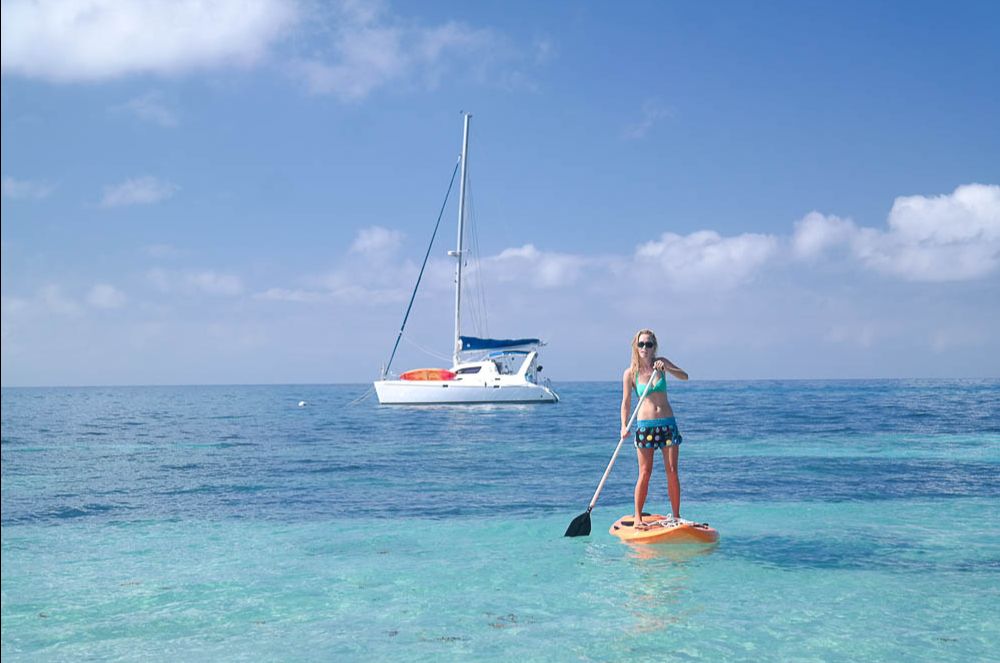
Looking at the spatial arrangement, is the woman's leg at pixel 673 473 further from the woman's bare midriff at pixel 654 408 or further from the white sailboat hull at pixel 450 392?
the white sailboat hull at pixel 450 392

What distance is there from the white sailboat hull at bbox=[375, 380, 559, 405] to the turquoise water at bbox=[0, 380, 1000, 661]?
34127 mm

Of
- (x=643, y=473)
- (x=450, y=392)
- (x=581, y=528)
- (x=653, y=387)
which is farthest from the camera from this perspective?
(x=450, y=392)

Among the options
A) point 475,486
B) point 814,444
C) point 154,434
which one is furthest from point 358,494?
point 154,434

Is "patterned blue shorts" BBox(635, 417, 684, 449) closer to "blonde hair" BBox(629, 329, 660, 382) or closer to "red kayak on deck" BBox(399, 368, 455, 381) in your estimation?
"blonde hair" BBox(629, 329, 660, 382)

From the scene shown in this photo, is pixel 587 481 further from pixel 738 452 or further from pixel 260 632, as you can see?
pixel 260 632

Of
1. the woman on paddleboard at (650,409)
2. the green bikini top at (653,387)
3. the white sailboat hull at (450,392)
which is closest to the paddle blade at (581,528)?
the woman on paddleboard at (650,409)

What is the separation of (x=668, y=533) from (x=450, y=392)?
46.2m

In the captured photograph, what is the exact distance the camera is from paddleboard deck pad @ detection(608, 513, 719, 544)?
380 inches

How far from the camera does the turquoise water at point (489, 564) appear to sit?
6410 mm

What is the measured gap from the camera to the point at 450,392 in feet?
182

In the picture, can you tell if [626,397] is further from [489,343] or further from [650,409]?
[489,343]

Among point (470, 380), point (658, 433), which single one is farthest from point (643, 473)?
point (470, 380)

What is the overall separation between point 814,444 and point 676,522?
18506mm

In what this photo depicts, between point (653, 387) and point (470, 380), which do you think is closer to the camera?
point (653, 387)
